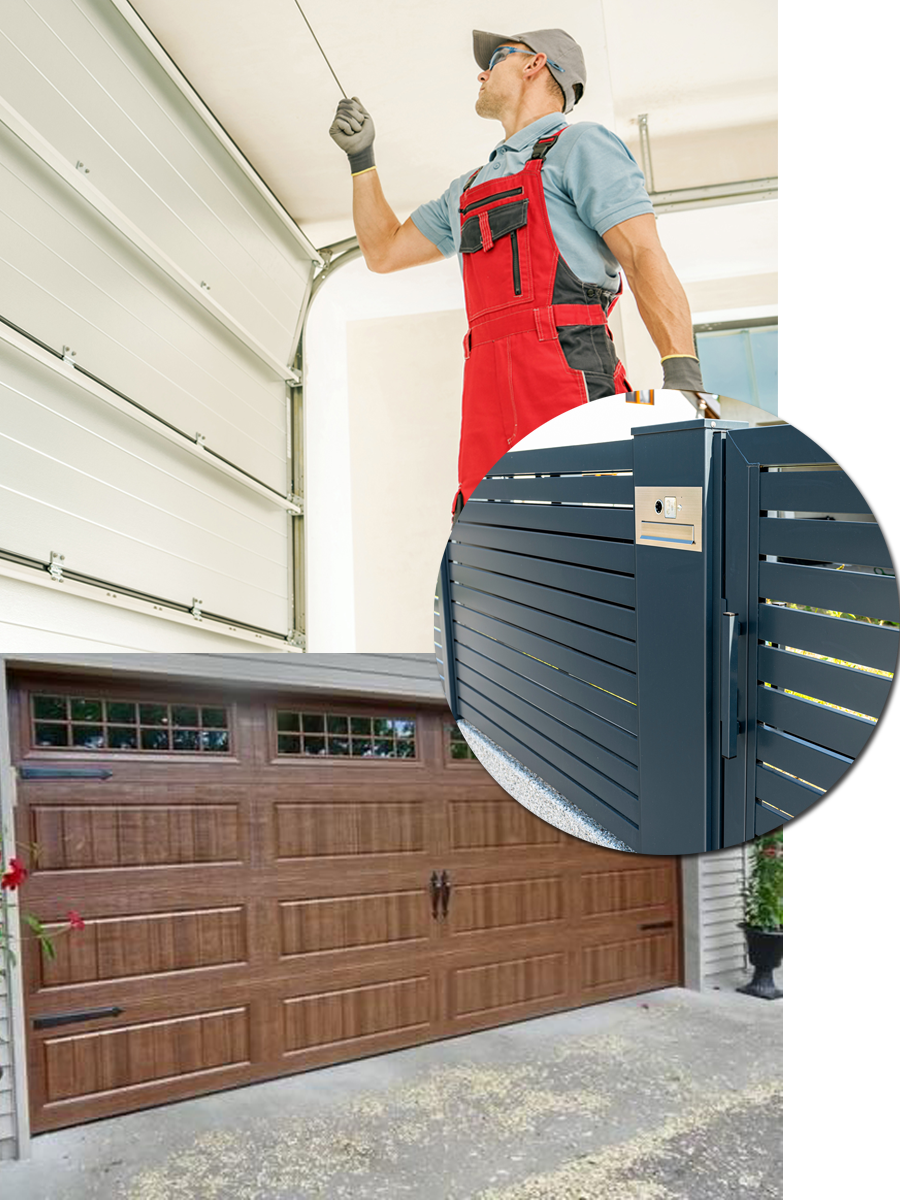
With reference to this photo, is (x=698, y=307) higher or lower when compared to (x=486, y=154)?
lower

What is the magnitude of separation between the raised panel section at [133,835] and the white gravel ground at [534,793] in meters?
0.67

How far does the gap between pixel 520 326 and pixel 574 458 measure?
28 cm

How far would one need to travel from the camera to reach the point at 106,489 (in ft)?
5.34

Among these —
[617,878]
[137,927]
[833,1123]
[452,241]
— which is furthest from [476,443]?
[833,1123]

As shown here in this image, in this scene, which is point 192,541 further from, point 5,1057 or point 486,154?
point 5,1057

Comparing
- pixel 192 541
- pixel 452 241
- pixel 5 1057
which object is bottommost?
pixel 5 1057

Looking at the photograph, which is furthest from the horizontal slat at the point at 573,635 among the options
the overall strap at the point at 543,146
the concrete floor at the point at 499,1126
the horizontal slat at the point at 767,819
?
the concrete floor at the point at 499,1126

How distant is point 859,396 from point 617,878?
942 millimetres

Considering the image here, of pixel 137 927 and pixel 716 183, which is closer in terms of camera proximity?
pixel 716 183

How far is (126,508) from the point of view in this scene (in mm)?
1636

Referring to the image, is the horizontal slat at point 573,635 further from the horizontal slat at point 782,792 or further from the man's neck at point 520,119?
the man's neck at point 520,119

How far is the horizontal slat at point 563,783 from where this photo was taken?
1.44m

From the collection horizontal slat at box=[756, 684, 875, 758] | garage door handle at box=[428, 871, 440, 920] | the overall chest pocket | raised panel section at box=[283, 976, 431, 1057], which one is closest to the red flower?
raised panel section at box=[283, 976, 431, 1057]

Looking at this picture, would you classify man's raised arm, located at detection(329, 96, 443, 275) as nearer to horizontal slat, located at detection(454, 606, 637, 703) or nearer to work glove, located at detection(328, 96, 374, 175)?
work glove, located at detection(328, 96, 374, 175)
